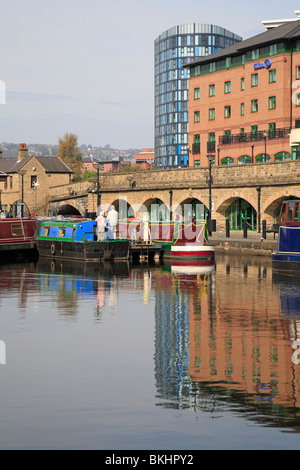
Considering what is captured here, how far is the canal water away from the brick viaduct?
56.7 feet

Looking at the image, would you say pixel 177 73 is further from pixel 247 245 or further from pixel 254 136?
pixel 247 245

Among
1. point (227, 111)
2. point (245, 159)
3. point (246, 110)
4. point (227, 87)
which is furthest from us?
point (227, 87)

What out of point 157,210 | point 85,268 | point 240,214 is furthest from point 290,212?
point 157,210

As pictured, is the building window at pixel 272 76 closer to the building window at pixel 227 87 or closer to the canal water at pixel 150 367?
the building window at pixel 227 87

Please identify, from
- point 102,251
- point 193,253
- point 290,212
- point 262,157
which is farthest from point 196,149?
point 290,212

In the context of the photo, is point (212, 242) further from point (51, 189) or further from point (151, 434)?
point (51, 189)

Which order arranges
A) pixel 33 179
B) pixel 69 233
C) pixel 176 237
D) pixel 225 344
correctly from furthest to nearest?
pixel 33 179 → pixel 69 233 → pixel 176 237 → pixel 225 344

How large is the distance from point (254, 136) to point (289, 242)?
101 feet

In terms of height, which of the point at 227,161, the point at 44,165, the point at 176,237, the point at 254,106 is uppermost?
Result: the point at 254,106

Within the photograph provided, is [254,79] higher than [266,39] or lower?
lower

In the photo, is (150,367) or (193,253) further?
(193,253)

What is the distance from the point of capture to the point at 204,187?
1882 inches

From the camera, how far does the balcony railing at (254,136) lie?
2133 inches

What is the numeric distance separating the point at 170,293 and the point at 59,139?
3379 inches
